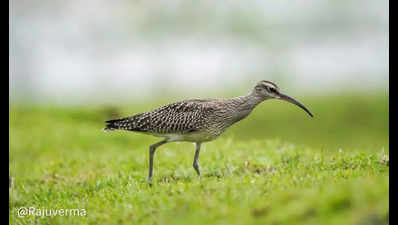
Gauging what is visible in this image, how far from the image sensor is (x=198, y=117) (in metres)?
9.76

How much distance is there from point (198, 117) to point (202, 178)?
117cm

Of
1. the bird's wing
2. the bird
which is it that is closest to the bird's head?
the bird

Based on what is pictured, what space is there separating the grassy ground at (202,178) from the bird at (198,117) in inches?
29.4

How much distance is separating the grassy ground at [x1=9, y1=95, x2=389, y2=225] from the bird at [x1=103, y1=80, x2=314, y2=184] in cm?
75

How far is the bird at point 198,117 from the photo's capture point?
32.1 feet

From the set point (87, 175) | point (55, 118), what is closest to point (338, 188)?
point (87, 175)

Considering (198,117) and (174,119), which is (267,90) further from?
(174,119)

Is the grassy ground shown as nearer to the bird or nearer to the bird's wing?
the bird

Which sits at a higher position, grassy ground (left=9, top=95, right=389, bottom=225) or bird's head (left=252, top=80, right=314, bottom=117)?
bird's head (left=252, top=80, right=314, bottom=117)

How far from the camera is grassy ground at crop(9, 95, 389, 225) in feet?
19.9

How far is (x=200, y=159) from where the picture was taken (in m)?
12.4

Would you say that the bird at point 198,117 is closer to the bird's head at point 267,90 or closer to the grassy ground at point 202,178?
the bird's head at point 267,90

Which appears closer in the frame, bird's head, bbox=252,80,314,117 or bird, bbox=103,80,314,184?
bird, bbox=103,80,314,184

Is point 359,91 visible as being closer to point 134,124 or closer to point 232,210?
point 134,124
